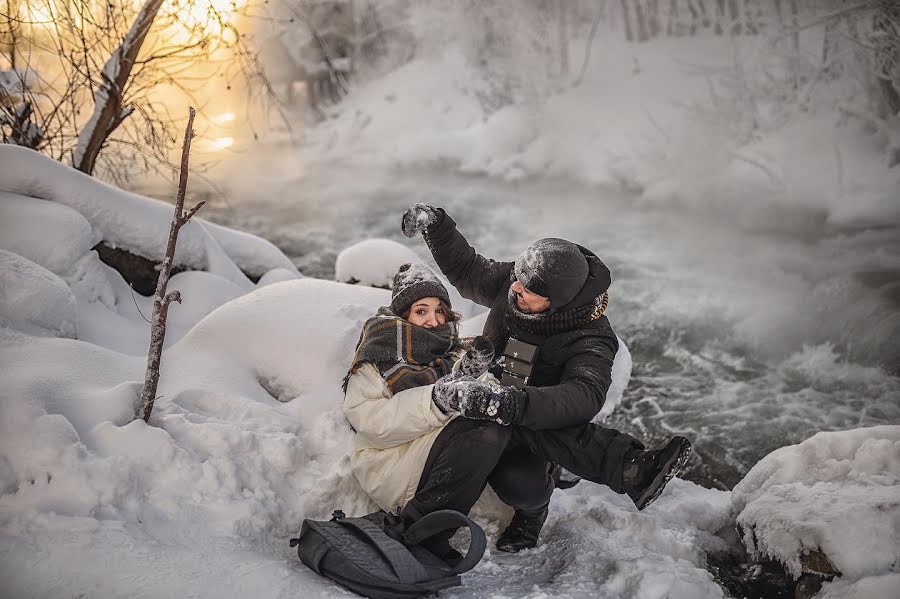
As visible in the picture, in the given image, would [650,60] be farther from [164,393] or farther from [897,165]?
[164,393]

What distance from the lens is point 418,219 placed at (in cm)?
302

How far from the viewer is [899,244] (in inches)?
315

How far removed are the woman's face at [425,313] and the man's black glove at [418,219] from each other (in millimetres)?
357

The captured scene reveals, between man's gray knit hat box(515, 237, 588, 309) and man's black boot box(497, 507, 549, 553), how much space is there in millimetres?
825

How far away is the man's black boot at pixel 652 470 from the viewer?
8.02 feet

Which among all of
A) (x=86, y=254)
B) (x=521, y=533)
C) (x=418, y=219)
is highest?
(x=418, y=219)

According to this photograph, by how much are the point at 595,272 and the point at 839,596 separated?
1.36m

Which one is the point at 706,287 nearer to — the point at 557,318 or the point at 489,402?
the point at 557,318

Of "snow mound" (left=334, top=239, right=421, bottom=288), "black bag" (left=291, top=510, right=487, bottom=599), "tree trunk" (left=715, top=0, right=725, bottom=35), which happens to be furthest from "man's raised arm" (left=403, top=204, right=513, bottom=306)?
"tree trunk" (left=715, top=0, right=725, bottom=35)

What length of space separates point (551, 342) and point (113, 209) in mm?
3278

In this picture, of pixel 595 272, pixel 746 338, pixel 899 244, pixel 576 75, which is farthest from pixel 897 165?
pixel 595 272

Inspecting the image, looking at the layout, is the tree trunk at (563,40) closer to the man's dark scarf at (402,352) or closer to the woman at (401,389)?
the woman at (401,389)

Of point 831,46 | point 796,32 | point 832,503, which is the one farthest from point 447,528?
point 796,32

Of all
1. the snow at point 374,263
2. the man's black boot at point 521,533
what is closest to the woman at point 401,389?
the man's black boot at point 521,533
